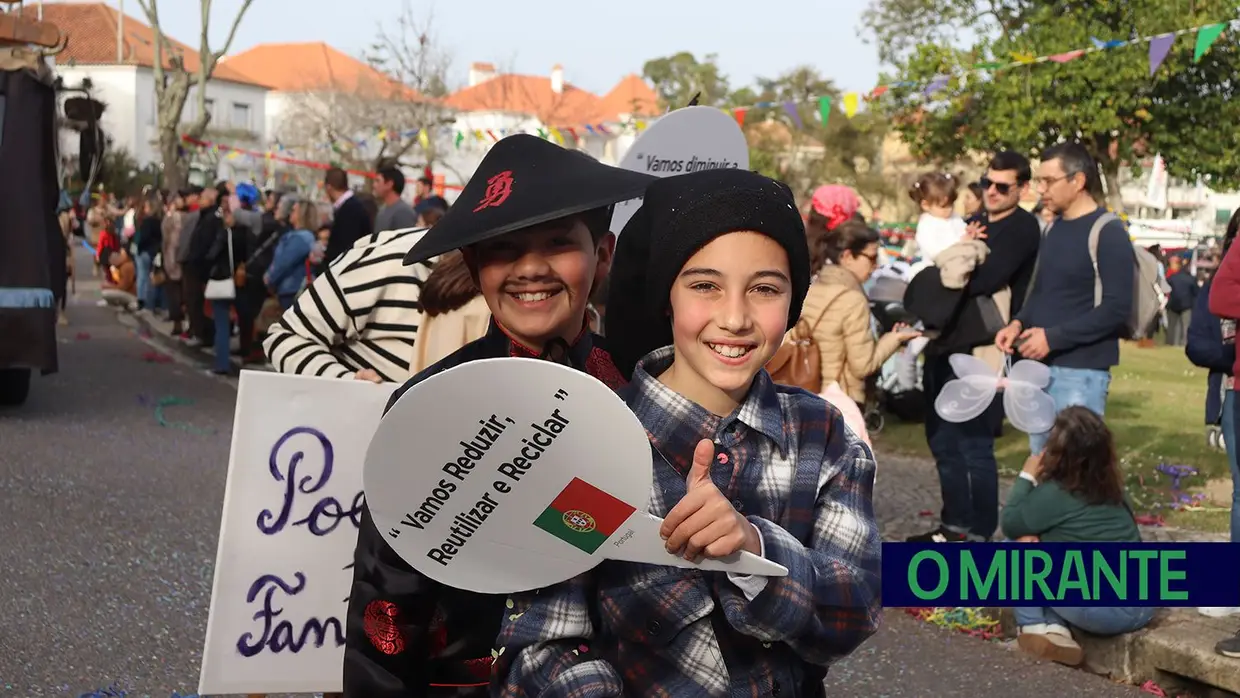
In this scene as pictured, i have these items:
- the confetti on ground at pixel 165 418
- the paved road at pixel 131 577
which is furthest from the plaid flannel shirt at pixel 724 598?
the confetti on ground at pixel 165 418

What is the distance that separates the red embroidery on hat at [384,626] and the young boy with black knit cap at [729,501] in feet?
0.86

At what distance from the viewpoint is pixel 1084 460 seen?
5.52 m

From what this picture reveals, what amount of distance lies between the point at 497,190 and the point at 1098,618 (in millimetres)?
3842

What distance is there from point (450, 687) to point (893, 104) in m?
36.0

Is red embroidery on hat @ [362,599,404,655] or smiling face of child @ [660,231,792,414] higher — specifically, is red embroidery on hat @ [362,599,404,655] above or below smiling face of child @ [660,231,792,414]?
below

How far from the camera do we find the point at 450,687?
7.44 feet

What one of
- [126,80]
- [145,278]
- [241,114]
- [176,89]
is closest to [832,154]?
[176,89]

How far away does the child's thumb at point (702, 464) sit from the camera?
1.77m

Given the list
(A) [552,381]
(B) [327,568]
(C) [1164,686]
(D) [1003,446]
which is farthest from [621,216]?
(D) [1003,446]

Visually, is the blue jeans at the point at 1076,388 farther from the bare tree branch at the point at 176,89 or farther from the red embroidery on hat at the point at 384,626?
the bare tree branch at the point at 176,89

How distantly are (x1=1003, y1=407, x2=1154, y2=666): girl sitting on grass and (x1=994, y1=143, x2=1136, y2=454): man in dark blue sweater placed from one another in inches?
27.0

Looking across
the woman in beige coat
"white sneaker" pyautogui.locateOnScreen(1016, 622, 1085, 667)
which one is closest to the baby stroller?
the woman in beige coat

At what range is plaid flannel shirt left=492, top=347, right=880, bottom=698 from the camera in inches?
74.9

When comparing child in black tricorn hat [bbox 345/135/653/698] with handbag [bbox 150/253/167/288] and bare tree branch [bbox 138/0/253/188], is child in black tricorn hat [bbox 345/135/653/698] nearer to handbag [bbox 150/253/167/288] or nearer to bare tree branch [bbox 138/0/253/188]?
handbag [bbox 150/253/167/288]
